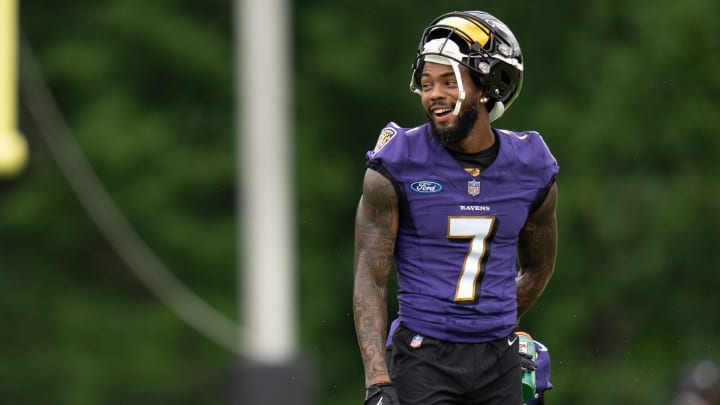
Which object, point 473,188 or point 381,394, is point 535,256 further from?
point 381,394

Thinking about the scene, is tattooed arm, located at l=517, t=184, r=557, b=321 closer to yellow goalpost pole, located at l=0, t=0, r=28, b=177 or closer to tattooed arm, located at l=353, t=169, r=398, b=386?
tattooed arm, located at l=353, t=169, r=398, b=386

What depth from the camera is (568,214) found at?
1983 cm

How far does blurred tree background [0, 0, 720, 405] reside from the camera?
2000 centimetres

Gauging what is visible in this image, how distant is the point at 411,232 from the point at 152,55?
60.0ft

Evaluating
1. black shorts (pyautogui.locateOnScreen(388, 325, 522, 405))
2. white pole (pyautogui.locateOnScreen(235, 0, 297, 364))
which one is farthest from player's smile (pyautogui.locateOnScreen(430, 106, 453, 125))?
white pole (pyautogui.locateOnScreen(235, 0, 297, 364))

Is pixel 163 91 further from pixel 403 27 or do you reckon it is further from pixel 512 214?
pixel 512 214

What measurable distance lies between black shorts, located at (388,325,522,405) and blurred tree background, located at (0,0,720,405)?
12.2 m

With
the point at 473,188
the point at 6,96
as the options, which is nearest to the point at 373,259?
the point at 473,188

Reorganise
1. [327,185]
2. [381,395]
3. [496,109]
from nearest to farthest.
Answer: [381,395], [496,109], [327,185]

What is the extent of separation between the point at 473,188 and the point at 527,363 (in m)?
0.69

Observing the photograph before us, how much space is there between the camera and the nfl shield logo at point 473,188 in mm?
5680

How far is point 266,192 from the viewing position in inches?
746

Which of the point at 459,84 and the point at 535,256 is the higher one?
the point at 459,84

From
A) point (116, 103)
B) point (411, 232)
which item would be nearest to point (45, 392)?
point (116, 103)
